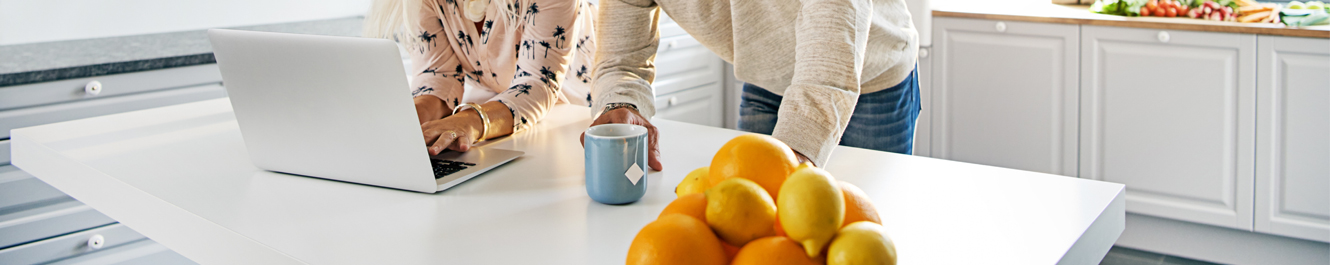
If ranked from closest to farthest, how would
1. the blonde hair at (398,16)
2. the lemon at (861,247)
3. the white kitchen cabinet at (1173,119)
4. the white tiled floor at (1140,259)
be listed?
the lemon at (861,247), the blonde hair at (398,16), the white kitchen cabinet at (1173,119), the white tiled floor at (1140,259)

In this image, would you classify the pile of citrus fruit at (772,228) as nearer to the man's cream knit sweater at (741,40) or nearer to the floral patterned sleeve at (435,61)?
the man's cream knit sweater at (741,40)

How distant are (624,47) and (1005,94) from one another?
1818 millimetres

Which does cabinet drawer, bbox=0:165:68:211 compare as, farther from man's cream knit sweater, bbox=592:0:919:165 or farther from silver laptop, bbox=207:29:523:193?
man's cream knit sweater, bbox=592:0:919:165

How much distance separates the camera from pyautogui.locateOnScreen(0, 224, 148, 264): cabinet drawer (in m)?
1.83

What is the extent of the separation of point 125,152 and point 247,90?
1.10 ft

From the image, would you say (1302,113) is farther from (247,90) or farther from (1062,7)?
(247,90)

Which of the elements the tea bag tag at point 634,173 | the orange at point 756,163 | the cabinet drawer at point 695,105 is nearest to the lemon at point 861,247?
the orange at point 756,163

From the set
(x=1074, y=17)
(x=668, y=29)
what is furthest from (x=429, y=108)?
(x=1074, y=17)

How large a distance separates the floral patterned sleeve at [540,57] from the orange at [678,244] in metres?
0.77

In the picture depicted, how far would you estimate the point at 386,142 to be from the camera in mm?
860

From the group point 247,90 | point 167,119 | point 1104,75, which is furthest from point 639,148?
point 1104,75

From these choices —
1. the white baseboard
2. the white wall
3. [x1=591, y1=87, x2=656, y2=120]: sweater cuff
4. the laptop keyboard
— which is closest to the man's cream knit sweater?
[x1=591, y1=87, x2=656, y2=120]: sweater cuff

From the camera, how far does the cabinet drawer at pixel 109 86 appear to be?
1799 millimetres

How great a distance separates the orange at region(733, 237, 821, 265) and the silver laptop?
459 mm
